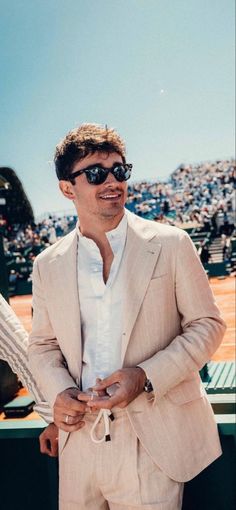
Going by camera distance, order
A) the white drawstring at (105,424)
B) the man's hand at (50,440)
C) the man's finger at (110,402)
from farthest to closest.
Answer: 1. the man's hand at (50,440)
2. the white drawstring at (105,424)
3. the man's finger at (110,402)

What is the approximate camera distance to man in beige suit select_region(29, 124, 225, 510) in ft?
5.26

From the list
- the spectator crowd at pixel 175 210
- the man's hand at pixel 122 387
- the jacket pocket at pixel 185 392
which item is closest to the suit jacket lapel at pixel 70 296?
the man's hand at pixel 122 387

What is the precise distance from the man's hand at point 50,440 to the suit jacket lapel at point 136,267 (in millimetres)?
446

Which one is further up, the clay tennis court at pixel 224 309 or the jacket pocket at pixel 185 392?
the jacket pocket at pixel 185 392

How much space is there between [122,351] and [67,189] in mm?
661

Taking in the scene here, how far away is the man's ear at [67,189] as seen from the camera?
190cm

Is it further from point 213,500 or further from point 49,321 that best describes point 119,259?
point 213,500

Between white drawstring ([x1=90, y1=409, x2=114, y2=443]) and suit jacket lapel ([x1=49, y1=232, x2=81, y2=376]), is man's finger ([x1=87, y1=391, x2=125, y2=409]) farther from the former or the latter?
suit jacket lapel ([x1=49, y1=232, x2=81, y2=376])

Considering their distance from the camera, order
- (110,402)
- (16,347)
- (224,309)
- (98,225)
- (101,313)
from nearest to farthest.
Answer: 1. (110,402)
2. (101,313)
3. (98,225)
4. (16,347)
5. (224,309)

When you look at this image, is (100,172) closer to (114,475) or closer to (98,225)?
(98,225)

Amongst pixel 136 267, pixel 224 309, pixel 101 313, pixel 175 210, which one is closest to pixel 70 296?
pixel 101 313

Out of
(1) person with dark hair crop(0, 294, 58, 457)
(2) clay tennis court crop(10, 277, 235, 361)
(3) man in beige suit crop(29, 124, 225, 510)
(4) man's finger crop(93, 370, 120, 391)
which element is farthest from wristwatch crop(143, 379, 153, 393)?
(2) clay tennis court crop(10, 277, 235, 361)

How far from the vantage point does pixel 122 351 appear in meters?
1.65

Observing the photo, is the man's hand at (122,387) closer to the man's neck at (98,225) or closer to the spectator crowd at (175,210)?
the man's neck at (98,225)
